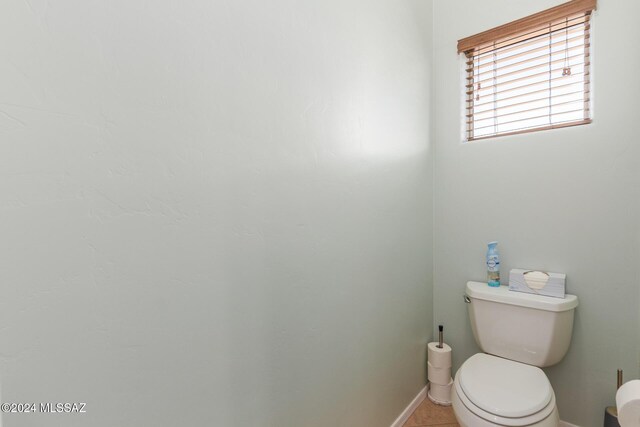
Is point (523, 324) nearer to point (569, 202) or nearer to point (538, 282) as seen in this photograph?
point (538, 282)

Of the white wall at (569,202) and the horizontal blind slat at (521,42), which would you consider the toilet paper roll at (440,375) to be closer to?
the white wall at (569,202)

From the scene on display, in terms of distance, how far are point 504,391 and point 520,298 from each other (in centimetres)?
45

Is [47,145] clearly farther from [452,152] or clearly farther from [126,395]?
[452,152]

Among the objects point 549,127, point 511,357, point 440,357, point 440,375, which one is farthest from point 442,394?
point 549,127

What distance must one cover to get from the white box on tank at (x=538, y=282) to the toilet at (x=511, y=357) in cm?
3

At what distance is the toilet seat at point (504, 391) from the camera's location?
1.07 meters

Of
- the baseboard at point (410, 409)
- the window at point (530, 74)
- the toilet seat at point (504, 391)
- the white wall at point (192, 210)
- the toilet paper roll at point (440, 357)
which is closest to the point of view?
the white wall at point (192, 210)

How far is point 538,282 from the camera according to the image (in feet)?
4.75

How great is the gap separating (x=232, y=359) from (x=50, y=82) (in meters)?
0.75

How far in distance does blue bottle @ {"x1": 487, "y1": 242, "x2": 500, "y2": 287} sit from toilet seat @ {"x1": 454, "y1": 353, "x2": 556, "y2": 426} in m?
0.39

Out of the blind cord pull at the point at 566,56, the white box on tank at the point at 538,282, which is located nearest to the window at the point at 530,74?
the blind cord pull at the point at 566,56

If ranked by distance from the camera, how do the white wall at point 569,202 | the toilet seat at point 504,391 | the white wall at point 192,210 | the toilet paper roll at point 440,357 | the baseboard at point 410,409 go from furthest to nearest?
the toilet paper roll at point 440,357, the baseboard at point 410,409, the white wall at point 569,202, the toilet seat at point 504,391, the white wall at point 192,210

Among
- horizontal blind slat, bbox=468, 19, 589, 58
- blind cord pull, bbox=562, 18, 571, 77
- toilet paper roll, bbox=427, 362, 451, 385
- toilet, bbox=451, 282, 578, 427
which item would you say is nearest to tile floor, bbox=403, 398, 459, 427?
toilet paper roll, bbox=427, 362, 451, 385

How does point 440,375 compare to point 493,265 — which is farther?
point 440,375
